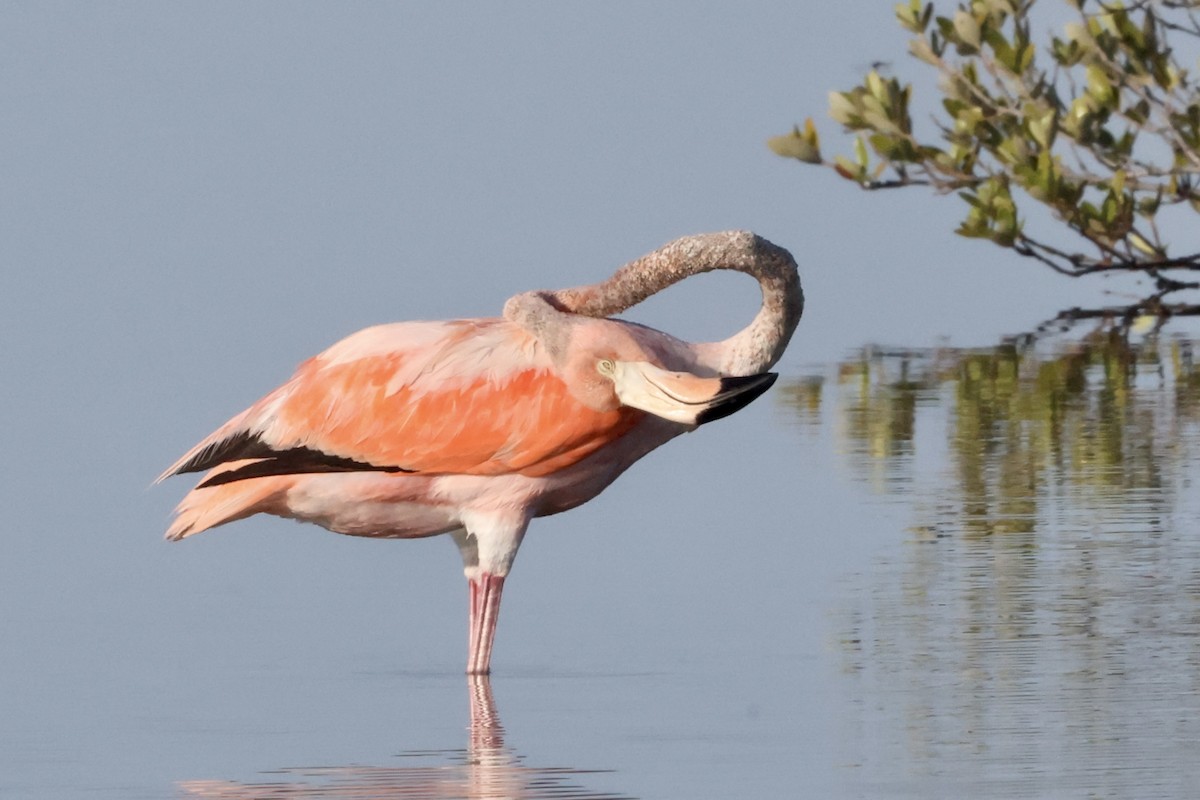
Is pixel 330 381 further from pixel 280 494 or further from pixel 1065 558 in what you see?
pixel 1065 558

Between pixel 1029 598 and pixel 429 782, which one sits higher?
pixel 1029 598

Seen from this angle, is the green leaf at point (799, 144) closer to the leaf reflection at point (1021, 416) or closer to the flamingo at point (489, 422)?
the leaf reflection at point (1021, 416)

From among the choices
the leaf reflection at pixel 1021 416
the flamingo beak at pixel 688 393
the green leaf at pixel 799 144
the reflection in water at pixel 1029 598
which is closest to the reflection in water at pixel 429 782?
the reflection in water at pixel 1029 598

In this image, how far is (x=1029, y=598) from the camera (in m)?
9.33

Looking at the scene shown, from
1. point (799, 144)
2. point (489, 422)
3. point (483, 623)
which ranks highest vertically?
point (799, 144)

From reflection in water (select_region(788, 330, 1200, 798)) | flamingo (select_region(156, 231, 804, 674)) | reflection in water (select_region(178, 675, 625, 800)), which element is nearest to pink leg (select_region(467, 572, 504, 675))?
flamingo (select_region(156, 231, 804, 674))

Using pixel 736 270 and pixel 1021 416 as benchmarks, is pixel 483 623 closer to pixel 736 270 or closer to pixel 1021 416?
pixel 736 270

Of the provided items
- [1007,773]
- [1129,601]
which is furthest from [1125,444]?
[1007,773]

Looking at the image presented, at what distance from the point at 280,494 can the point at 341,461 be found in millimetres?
284

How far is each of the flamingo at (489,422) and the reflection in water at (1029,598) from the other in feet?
3.64

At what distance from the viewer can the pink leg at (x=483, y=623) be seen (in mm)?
8625

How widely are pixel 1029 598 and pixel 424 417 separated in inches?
94.3

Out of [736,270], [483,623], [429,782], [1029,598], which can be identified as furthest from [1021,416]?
[429,782]

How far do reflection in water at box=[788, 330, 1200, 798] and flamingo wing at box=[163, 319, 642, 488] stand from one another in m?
1.28
